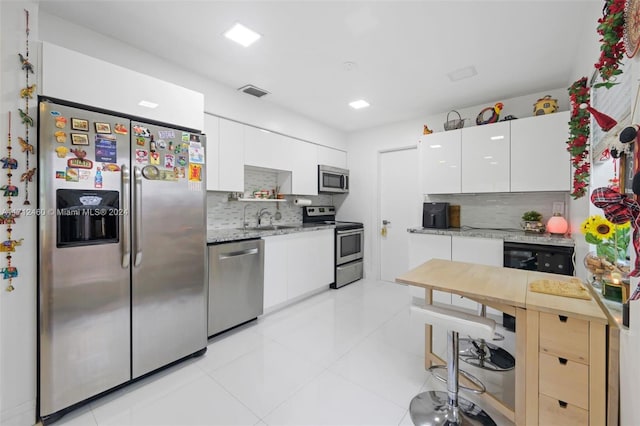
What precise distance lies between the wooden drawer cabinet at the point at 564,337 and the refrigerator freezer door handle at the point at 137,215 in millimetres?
2393

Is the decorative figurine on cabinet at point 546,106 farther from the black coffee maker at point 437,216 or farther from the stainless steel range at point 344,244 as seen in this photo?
the stainless steel range at point 344,244

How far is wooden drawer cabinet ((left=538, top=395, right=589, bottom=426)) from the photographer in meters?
1.26

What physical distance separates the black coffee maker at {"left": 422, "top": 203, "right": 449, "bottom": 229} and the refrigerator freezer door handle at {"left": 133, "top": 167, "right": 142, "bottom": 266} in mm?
3148

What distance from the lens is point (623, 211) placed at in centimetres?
80

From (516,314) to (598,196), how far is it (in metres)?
0.83

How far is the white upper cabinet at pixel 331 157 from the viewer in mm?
4295

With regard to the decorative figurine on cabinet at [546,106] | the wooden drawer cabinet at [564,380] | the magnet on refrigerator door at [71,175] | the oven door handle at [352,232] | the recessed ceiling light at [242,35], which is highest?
the recessed ceiling light at [242,35]

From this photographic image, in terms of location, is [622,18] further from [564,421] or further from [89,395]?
[89,395]

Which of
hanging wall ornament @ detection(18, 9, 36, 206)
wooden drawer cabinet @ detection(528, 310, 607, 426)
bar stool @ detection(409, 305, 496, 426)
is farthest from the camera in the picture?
hanging wall ornament @ detection(18, 9, 36, 206)

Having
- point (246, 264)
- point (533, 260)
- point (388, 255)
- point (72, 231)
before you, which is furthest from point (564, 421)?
point (388, 255)

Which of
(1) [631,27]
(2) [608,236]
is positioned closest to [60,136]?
(1) [631,27]

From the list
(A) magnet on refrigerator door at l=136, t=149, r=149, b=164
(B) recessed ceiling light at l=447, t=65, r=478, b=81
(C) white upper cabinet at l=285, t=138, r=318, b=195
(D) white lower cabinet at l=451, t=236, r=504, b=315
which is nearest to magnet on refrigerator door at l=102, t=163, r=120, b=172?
(A) magnet on refrigerator door at l=136, t=149, r=149, b=164

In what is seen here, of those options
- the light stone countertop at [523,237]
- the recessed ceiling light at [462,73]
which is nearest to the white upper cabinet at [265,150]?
the recessed ceiling light at [462,73]

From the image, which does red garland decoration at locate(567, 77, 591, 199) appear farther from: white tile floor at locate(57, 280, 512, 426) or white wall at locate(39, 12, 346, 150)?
white wall at locate(39, 12, 346, 150)
